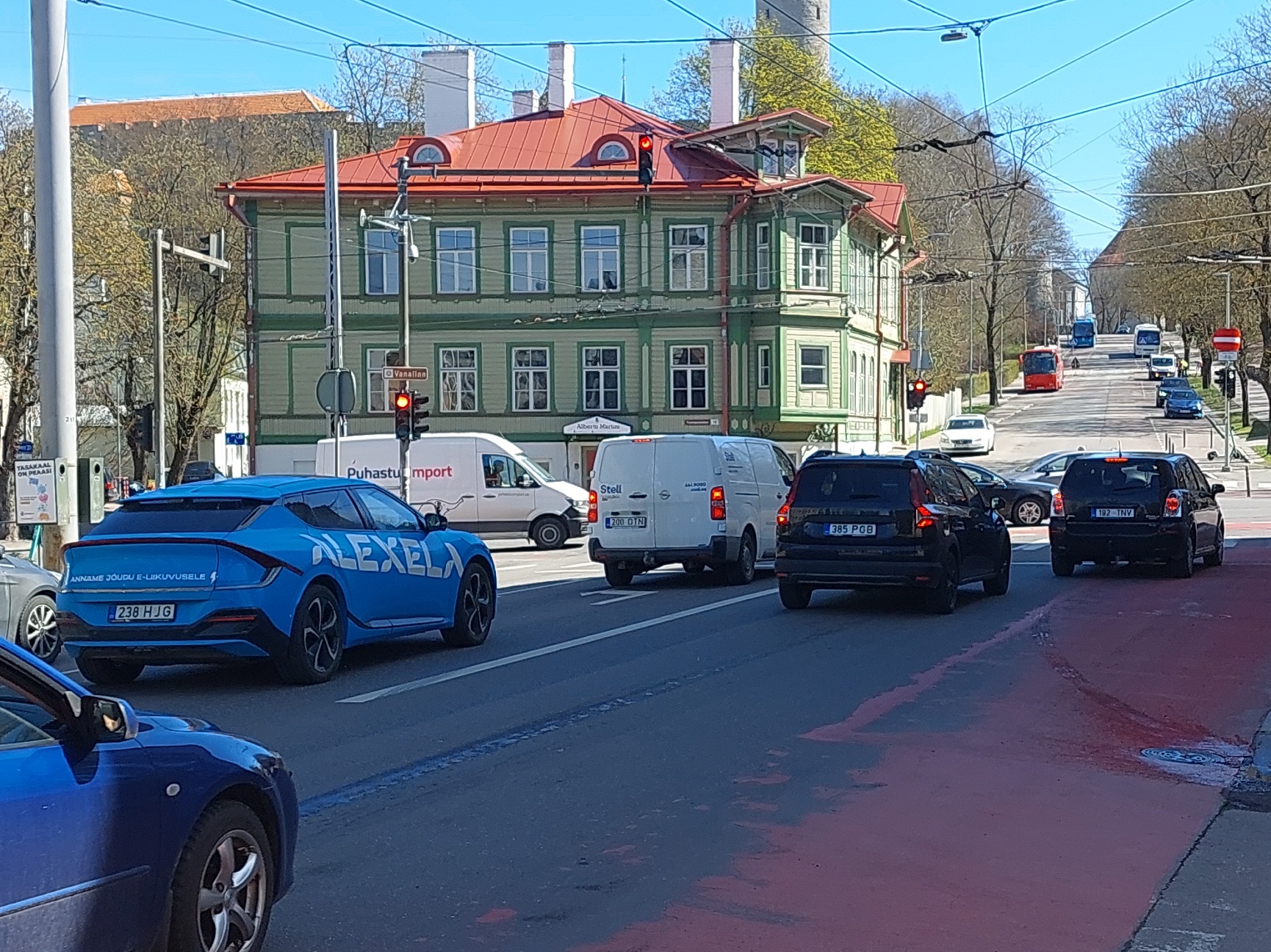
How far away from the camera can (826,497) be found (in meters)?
16.5

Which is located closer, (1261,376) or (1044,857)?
(1044,857)

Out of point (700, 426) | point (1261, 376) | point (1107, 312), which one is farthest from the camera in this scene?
point (1107, 312)

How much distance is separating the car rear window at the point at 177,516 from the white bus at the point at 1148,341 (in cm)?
12176

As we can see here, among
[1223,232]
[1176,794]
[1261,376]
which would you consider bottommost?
[1176,794]

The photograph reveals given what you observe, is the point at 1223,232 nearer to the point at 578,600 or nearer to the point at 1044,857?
the point at 578,600

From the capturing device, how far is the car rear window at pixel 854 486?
16312 mm

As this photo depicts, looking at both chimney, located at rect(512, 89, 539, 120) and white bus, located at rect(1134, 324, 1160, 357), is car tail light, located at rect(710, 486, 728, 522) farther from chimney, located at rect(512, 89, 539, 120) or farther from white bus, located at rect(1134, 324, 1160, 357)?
white bus, located at rect(1134, 324, 1160, 357)

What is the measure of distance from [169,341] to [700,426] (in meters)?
17.1

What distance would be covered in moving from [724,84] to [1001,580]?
36.8 meters

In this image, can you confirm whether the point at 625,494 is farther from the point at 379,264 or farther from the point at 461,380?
the point at 379,264

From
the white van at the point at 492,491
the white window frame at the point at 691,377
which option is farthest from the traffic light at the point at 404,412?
the white window frame at the point at 691,377

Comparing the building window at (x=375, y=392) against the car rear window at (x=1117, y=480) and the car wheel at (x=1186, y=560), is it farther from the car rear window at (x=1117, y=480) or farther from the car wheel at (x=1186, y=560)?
the car wheel at (x=1186, y=560)

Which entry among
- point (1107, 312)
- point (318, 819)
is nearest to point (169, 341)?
point (318, 819)

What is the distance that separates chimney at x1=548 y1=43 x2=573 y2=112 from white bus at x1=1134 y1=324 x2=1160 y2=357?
83256mm
